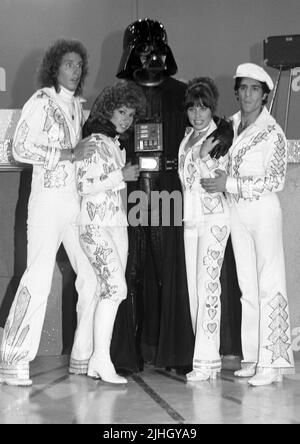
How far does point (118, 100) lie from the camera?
116 inches

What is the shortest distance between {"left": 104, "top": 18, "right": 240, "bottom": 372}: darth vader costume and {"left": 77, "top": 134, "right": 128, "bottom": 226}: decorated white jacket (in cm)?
24

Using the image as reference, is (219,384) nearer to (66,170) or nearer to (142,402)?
Result: (142,402)

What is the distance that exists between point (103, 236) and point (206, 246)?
0.40 meters

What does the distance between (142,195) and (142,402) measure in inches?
36.2

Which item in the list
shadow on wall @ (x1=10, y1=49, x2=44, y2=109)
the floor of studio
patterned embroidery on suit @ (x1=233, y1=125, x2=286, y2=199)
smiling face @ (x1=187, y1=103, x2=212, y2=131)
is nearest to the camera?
the floor of studio

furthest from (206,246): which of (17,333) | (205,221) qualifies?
(17,333)

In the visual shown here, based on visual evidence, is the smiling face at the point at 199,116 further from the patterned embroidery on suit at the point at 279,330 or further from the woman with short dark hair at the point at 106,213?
the patterned embroidery on suit at the point at 279,330

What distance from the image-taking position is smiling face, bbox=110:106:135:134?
9.73 feet

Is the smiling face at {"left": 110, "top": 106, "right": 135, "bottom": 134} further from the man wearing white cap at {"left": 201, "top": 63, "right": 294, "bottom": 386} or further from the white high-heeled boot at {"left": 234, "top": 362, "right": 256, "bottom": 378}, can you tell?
the white high-heeled boot at {"left": 234, "top": 362, "right": 256, "bottom": 378}

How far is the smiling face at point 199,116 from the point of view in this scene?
300cm

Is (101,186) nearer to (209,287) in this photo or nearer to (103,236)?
(103,236)

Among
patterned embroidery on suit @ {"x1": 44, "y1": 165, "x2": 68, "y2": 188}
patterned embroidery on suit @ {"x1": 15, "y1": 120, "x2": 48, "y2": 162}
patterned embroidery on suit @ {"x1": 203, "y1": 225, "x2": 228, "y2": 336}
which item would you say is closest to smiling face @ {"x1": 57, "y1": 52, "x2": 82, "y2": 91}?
patterned embroidery on suit @ {"x1": 15, "y1": 120, "x2": 48, "y2": 162}

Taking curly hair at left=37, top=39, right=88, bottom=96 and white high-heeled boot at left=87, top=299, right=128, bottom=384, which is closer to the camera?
white high-heeled boot at left=87, top=299, right=128, bottom=384
